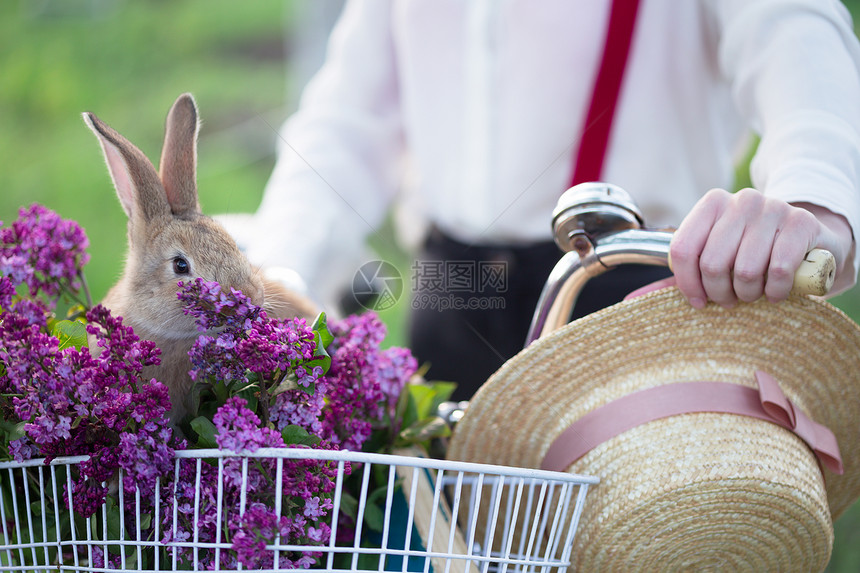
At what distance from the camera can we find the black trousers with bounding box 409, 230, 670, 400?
0.71m

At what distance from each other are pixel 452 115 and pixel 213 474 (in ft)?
2.35

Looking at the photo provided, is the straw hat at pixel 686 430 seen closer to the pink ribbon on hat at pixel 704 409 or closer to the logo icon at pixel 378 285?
the pink ribbon on hat at pixel 704 409

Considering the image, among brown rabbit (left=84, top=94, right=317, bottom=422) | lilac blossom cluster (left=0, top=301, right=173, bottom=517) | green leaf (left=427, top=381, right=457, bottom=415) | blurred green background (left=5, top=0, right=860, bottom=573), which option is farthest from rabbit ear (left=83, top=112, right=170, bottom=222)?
blurred green background (left=5, top=0, right=860, bottom=573)

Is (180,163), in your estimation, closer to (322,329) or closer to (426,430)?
(322,329)

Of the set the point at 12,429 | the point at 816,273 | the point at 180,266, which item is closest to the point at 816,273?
the point at 816,273

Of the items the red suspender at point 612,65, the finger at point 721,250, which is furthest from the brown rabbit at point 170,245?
the red suspender at point 612,65

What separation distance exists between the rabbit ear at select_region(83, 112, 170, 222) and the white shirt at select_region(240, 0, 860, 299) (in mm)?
211

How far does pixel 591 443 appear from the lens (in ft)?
2.00

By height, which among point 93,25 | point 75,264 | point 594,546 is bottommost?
point 594,546

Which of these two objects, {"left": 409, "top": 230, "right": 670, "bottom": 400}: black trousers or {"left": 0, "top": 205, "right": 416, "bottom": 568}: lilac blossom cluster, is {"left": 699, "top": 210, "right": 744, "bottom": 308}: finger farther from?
{"left": 0, "top": 205, "right": 416, "bottom": 568}: lilac blossom cluster

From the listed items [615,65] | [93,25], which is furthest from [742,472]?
[93,25]

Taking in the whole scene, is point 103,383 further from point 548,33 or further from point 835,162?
point 548,33

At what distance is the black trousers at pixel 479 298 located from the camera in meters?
0.71

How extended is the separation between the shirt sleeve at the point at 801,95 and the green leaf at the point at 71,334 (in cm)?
58
